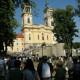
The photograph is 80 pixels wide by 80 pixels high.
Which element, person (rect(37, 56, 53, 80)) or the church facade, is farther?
the church facade

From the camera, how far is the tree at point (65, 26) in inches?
3536

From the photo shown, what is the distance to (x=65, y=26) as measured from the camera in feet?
300

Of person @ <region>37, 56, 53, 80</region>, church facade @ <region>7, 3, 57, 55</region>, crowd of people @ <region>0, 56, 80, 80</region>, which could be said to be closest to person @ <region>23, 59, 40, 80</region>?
crowd of people @ <region>0, 56, 80, 80</region>

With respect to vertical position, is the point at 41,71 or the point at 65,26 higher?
the point at 65,26

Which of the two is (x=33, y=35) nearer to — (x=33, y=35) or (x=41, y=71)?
(x=33, y=35)

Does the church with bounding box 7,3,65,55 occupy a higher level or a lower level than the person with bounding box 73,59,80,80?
higher

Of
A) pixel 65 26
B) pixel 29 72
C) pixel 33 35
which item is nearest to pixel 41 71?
pixel 29 72

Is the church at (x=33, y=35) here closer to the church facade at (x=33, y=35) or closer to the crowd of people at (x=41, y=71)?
the church facade at (x=33, y=35)

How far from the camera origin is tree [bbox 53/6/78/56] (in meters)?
89.8

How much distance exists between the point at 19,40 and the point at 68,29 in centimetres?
11002

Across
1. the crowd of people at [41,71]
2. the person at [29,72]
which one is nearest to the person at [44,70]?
the crowd of people at [41,71]

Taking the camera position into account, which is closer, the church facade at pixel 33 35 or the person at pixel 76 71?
the person at pixel 76 71

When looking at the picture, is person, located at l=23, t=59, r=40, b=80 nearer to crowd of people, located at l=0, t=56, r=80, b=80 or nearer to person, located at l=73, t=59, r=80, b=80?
crowd of people, located at l=0, t=56, r=80, b=80

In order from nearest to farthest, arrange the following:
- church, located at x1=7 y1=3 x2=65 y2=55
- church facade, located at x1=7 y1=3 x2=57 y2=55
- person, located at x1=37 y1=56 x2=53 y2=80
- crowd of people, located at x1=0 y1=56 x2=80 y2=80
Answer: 1. crowd of people, located at x1=0 y1=56 x2=80 y2=80
2. person, located at x1=37 y1=56 x2=53 y2=80
3. church, located at x1=7 y1=3 x2=65 y2=55
4. church facade, located at x1=7 y1=3 x2=57 y2=55
